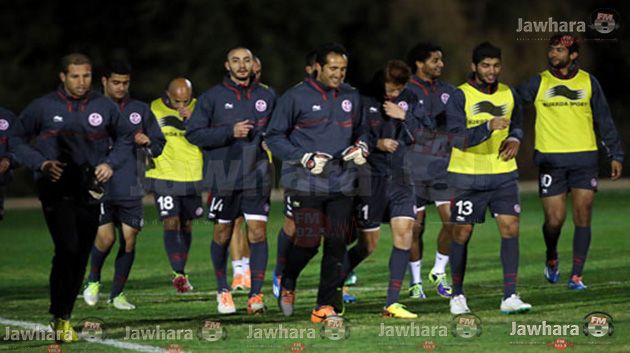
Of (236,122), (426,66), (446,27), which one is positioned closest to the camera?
(236,122)

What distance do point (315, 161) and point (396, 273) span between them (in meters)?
1.47

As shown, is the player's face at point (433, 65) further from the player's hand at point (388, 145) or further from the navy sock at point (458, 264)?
the navy sock at point (458, 264)

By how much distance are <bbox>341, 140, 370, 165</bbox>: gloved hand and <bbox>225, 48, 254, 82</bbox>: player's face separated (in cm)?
184

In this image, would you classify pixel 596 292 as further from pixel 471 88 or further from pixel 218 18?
pixel 218 18

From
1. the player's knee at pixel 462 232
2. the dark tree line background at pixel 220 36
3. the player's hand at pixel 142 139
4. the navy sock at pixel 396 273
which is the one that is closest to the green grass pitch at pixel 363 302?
the navy sock at pixel 396 273

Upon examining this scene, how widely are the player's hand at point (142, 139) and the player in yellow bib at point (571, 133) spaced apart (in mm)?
3805

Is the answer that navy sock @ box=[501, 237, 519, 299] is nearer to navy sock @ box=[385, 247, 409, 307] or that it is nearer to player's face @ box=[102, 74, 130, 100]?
navy sock @ box=[385, 247, 409, 307]

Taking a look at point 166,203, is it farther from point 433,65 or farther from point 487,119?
point 487,119

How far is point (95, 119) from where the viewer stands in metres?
11.8

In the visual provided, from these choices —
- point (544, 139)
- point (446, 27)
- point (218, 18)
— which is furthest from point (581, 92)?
point (446, 27)

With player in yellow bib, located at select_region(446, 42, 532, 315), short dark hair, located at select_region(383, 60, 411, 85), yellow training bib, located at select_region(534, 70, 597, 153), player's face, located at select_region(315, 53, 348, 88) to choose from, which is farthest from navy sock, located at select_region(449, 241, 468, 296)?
yellow training bib, located at select_region(534, 70, 597, 153)

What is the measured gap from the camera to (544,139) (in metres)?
15.1

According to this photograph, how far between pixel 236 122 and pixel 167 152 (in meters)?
2.90

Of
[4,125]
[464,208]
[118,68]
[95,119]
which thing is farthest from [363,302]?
[4,125]
